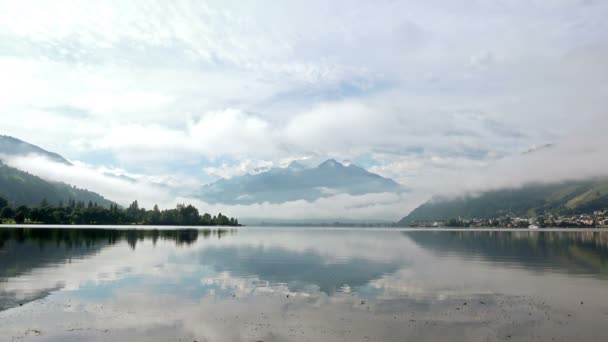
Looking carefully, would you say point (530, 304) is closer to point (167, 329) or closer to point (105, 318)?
point (167, 329)

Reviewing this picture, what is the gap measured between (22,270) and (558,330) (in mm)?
63029

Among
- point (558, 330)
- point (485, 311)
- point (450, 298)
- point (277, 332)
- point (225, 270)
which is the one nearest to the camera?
point (277, 332)

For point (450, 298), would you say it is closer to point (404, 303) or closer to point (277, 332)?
point (404, 303)

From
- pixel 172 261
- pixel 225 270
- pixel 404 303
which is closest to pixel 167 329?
pixel 404 303

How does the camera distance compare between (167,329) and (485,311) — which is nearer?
(167,329)

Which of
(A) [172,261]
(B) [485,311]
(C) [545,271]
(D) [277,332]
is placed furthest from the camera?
(A) [172,261]

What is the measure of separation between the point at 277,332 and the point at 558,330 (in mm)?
22386

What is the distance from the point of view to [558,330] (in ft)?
106

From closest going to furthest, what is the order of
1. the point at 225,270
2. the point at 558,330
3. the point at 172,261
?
the point at 558,330
the point at 225,270
the point at 172,261

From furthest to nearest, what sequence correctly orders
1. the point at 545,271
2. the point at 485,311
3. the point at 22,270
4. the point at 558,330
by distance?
the point at 545,271 < the point at 22,270 < the point at 485,311 < the point at 558,330

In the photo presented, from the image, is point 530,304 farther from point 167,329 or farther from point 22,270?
point 22,270

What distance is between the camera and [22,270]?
181 feet

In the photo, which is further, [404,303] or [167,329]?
[404,303]

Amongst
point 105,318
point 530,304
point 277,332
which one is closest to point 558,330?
point 530,304
